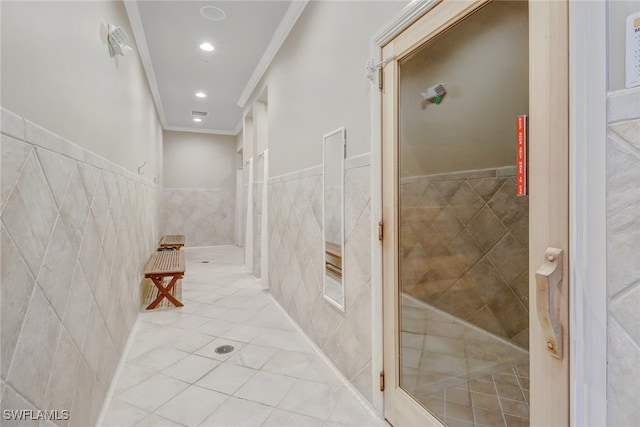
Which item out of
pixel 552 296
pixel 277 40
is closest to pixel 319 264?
pixel 552 296

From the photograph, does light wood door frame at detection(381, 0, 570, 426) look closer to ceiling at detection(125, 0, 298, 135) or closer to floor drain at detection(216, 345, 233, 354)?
floor drain at detection(216, 345, 233, 354)

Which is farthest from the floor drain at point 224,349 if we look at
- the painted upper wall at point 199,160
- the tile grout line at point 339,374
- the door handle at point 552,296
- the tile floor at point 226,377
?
the painted upper wall at point 199,160

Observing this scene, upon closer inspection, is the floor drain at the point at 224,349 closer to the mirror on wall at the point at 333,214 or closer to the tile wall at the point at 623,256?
the mirror on wall at the point at 333,214

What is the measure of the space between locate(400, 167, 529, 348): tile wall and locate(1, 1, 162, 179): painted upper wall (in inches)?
61.4

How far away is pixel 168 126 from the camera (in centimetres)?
700

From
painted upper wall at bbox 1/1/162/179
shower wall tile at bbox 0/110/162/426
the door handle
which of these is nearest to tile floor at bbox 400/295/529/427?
the door handle

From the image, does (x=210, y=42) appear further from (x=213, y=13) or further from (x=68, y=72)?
(x=68, y=72)

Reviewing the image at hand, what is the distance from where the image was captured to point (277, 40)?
3.18 metres

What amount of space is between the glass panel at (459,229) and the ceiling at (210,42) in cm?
184

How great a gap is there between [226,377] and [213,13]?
10.5 ft

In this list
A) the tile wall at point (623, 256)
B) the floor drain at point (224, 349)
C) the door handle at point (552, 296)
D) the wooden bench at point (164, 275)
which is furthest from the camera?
the wooden bench at point (164, 275)

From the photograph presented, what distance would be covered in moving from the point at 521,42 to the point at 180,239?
6.08 m

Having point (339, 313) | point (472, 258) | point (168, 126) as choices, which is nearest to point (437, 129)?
point (472, 258)

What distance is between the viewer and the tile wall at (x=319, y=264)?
172 cm
